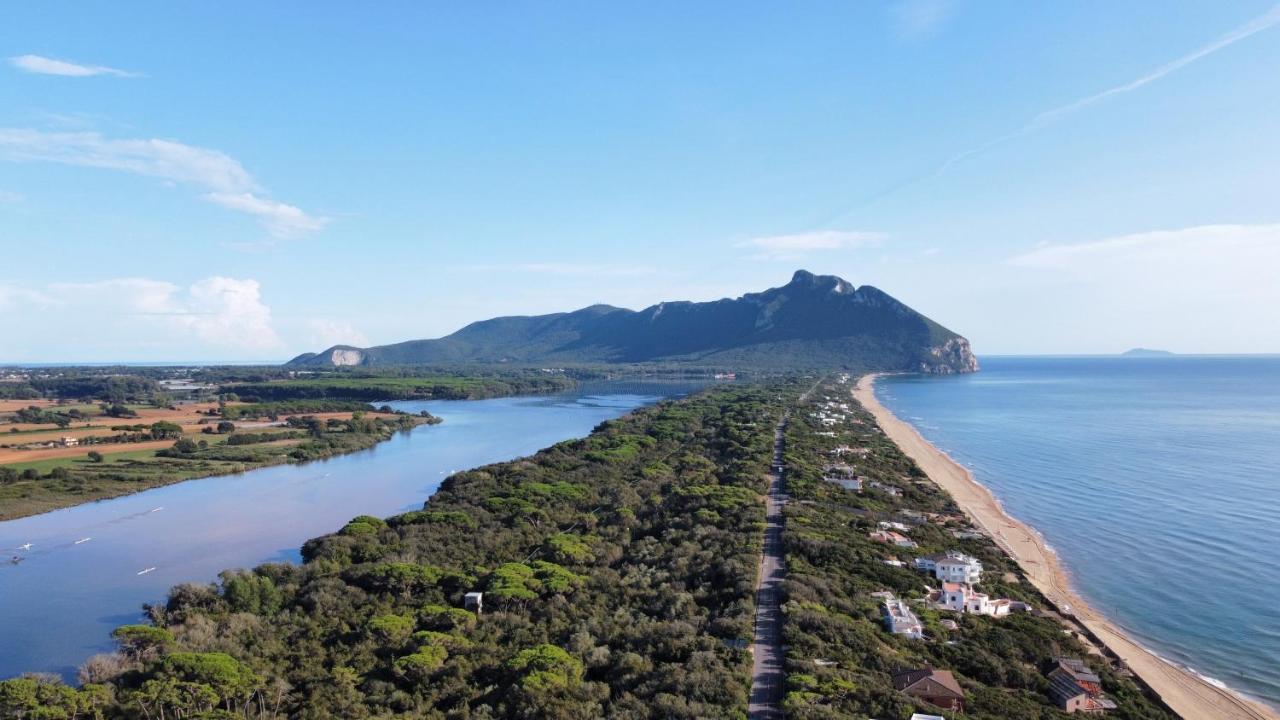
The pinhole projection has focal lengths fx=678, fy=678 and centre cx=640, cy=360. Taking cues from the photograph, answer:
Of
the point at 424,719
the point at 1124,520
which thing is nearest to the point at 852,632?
the point at 424,719

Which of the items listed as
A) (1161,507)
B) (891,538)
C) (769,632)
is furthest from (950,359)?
(769,632)

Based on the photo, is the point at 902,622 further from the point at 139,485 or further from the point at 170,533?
the point at 139,485

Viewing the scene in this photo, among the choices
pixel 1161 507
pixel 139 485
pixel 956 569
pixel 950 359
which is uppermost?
pixel 950 359

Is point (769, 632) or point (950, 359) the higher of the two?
point (950, 359)

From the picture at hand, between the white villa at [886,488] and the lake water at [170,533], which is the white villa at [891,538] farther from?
the lake water at [170,533]

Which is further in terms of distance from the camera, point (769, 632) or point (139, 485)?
point (139, 485)

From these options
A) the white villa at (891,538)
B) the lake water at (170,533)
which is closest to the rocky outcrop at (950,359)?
the lake water at (170,533)
